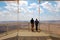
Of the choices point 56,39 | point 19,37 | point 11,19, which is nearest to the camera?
point 56,39

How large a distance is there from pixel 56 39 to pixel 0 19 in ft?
11.3

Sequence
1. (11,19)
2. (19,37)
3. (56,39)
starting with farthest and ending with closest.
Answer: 1. (11,19)
2. (19,37)
3. (56,39)

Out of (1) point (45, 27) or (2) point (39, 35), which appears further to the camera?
(1) point (45, 27)

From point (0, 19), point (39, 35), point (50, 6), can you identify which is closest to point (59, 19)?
point (50, 6)

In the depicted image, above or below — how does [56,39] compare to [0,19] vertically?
below

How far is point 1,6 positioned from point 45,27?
267 cm

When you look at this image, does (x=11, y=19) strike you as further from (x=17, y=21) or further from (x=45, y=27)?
(x=45, y=27)

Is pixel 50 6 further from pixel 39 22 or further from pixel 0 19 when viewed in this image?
pixel 0 19

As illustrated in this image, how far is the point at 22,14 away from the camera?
1083cm

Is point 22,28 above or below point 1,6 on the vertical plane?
below

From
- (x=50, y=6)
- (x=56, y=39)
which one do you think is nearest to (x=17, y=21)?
(x=50, y=6)

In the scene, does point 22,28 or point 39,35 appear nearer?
point 39,35

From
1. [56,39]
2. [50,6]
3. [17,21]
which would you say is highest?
[50,6]

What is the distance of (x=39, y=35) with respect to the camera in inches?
372
